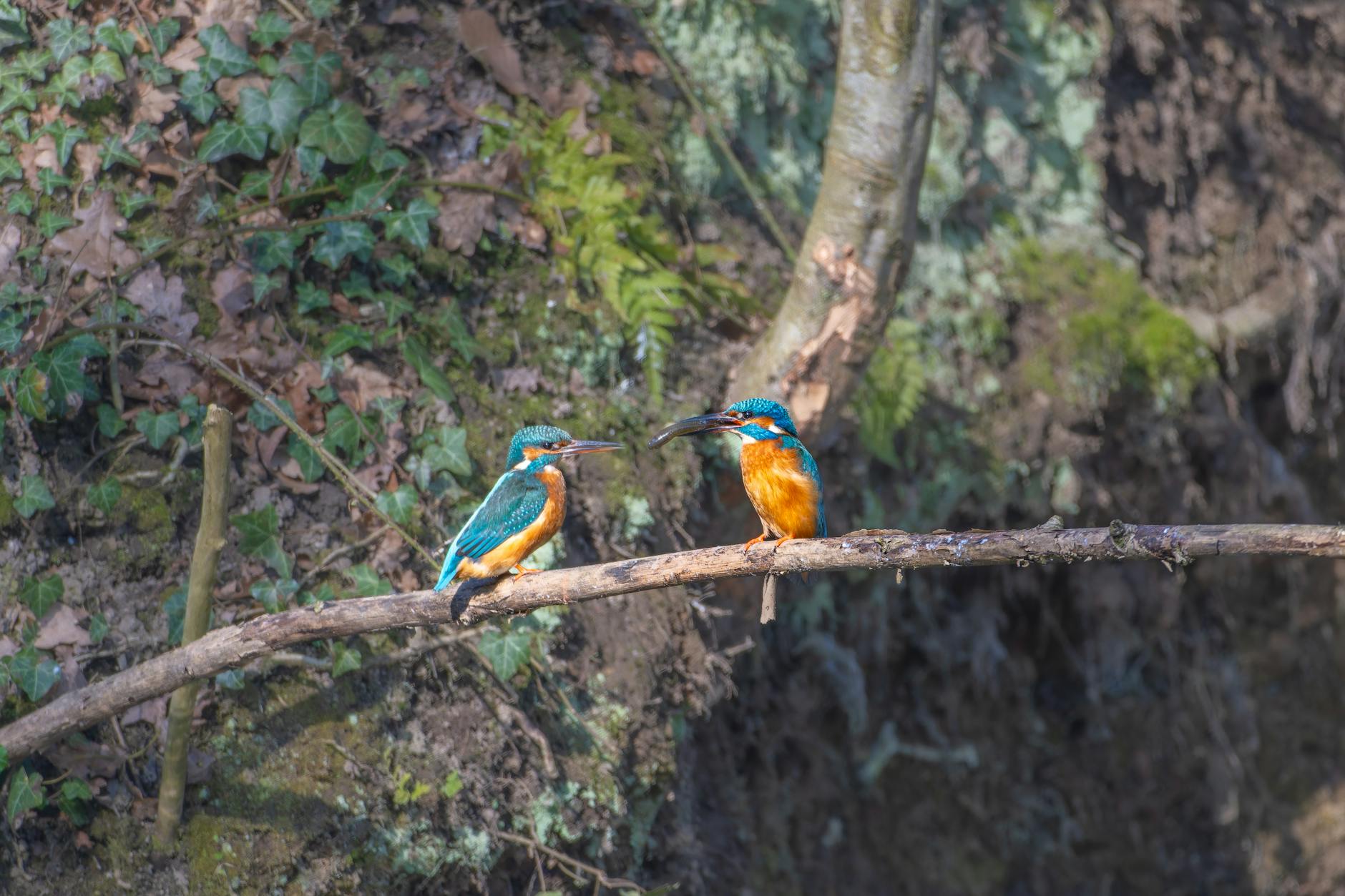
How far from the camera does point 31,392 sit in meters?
3.79

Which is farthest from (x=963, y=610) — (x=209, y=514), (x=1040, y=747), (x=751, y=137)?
(x=209, y=514)

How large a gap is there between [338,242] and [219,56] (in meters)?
0.85

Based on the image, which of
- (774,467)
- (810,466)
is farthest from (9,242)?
(810,466)

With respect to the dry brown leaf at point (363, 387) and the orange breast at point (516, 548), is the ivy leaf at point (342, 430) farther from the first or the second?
the orange breast at point (516, 548)

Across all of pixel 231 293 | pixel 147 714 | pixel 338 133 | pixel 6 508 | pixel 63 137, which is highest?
pixel 338 133

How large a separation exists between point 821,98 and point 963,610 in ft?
9.83

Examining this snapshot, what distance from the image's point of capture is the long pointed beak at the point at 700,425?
3951 mm

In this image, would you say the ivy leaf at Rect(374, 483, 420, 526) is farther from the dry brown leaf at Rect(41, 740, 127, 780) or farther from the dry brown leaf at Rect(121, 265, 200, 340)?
the dry brown leaf at Rect(41, 740, 127, 780)

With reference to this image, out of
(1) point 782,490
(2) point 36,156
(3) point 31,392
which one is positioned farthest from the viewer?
(2) point 36,156

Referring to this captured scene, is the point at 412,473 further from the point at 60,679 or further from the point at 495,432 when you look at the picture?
the point at 60,679

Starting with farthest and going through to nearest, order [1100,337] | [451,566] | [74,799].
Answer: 1. [1100,337]
2. [74,799]
3. [451,566]

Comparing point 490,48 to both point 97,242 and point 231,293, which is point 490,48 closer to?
point 231,293

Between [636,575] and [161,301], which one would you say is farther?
[161,301]

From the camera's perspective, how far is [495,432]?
4582mm
